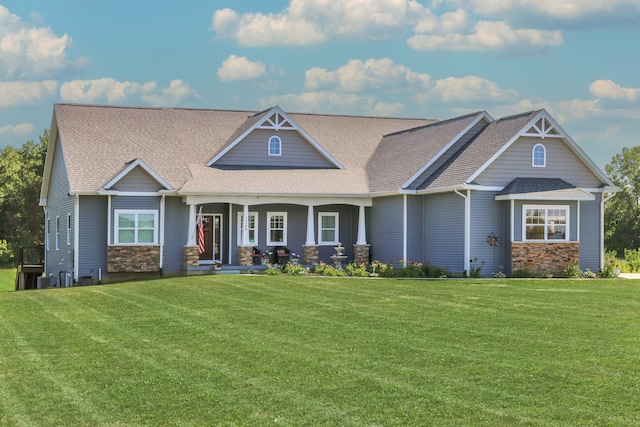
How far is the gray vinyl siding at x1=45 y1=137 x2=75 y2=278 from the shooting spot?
109 feet

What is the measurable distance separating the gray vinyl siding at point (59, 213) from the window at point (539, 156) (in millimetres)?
17101

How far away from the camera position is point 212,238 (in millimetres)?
34062

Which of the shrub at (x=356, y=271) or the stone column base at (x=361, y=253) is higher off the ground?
the stone column base at (x=361, y=253)

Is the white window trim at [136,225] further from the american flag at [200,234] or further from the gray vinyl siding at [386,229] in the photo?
the gray vinyl siding at [386,229]

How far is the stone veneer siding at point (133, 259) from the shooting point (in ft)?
102

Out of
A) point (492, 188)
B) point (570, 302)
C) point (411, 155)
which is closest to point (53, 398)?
point (570, 302)

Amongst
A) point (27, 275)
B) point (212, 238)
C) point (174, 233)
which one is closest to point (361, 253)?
point (212, 238)

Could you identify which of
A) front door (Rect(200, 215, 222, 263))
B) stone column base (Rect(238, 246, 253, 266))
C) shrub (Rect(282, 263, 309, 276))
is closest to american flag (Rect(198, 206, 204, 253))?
front door (Rect(200, 215, 222, 263))

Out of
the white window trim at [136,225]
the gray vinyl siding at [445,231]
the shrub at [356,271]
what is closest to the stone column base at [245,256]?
the white window trim at [136,225]

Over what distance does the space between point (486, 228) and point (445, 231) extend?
1.62m

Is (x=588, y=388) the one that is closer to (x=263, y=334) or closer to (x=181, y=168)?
(x=263, y=334)

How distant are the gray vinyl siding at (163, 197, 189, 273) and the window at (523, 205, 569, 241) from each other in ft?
41.0

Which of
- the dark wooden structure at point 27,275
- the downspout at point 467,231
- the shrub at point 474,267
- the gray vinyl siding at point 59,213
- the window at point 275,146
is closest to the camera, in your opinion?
the shrub at point 474,267

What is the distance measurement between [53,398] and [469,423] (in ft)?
17.9
